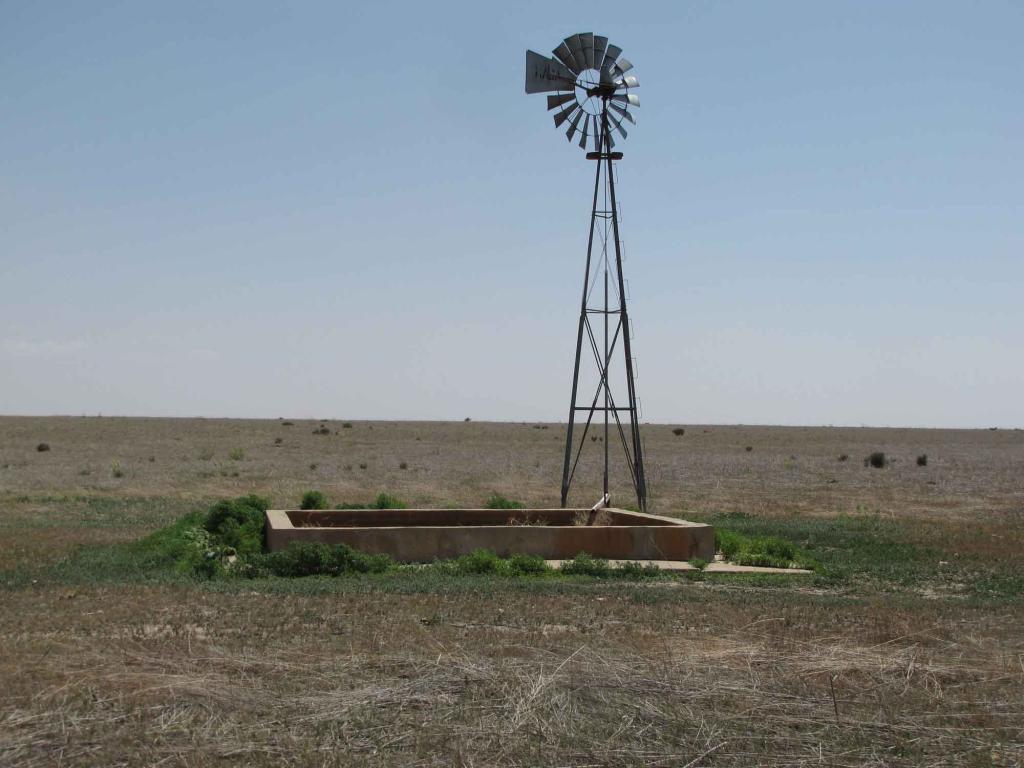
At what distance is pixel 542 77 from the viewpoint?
2236 cm

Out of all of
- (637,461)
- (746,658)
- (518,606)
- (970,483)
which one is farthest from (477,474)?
(746,658)

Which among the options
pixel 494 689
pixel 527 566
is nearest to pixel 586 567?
pixel 527 566

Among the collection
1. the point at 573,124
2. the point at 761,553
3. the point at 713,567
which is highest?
the point at 573,124

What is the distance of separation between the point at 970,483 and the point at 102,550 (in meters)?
33.2

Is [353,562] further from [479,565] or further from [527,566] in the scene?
[527,566]

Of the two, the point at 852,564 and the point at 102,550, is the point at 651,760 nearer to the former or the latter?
the point at 852,564

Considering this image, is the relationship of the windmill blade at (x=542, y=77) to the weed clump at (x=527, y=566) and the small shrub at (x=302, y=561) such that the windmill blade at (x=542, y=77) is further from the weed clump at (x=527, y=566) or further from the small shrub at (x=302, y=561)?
the small shrub at (x=302, y=561)

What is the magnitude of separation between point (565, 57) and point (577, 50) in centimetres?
27

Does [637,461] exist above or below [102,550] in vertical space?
above

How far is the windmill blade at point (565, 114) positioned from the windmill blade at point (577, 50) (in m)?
0.73

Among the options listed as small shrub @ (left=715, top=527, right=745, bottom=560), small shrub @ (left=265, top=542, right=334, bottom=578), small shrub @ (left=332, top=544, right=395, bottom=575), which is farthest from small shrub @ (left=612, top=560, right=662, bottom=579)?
small shrub @ (left=265, top=542, right=334, bottom=578)

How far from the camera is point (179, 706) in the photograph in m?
8.23

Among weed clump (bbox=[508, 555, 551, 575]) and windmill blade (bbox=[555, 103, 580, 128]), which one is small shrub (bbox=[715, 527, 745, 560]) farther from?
windmill blade (bbox=[555, 103, 580, 128])

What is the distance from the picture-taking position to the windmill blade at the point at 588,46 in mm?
22250
